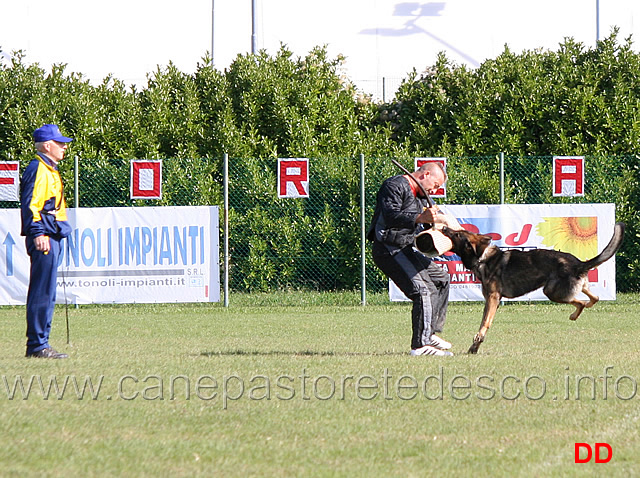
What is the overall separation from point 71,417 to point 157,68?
52.3 feet

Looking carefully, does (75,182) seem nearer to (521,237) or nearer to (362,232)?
(362,232)

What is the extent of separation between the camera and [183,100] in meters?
20.6

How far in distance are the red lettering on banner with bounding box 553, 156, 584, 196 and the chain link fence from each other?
3.14 feet

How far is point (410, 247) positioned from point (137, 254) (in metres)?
8.48

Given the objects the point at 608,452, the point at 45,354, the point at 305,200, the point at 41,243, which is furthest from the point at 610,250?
the point at 305,200

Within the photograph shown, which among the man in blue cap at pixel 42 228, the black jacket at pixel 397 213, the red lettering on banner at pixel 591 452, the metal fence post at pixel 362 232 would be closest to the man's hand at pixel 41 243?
the man in blue cap at pixel 42 228

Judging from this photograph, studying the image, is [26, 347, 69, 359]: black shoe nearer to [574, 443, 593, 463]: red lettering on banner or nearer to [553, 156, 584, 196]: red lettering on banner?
[574, 443, 593, 463]: red lettering on banner

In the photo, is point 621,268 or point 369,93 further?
point 369,93

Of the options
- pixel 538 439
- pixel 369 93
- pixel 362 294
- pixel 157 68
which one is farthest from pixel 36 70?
pixel 538 439

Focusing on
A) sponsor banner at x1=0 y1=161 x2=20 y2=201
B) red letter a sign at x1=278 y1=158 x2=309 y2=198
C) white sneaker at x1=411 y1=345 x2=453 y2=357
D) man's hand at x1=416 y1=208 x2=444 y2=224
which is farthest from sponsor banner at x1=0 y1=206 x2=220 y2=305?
man's hand at x1=416 y1=208 x2=444 y2=224

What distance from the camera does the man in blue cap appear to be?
8812 millimetres

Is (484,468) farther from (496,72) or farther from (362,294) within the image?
(496,72)

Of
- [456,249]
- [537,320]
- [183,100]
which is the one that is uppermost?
[183,100]

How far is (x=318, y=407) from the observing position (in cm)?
629
